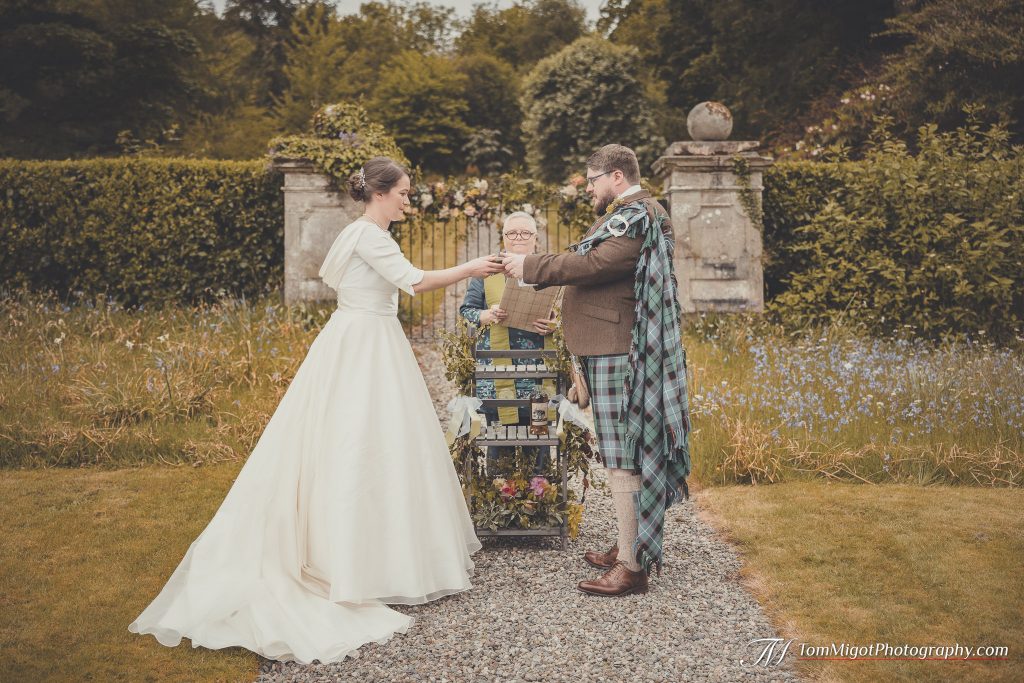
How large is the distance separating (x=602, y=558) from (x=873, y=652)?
1361 mm

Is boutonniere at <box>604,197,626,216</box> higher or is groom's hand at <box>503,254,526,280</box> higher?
boutonniere at <box>604,197,626,216</box>

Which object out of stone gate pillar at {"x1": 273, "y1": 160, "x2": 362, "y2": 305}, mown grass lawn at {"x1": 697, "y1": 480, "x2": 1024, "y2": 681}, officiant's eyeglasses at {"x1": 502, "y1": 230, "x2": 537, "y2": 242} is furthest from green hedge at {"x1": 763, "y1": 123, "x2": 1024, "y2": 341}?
officiant's eyeglasses at {"x1": 502, "y1": 230, "x2": 537, "y2": 242}

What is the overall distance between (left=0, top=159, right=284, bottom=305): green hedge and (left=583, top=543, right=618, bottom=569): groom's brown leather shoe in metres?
6.75

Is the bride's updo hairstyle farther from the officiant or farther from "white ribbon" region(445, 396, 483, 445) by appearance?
"white ribbon" region(445, 396, 483, 445)

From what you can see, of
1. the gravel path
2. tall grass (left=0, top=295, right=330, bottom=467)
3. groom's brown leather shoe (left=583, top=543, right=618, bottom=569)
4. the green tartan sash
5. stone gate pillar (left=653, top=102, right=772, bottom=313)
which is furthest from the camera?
stone gate pillar (left=653, top=102, right=772, bottom=313)

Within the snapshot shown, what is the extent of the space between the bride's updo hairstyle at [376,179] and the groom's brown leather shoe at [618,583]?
2115mm

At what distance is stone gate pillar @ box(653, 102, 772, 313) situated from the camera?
8.88 meters

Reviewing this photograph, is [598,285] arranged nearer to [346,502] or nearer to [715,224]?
[346,502]

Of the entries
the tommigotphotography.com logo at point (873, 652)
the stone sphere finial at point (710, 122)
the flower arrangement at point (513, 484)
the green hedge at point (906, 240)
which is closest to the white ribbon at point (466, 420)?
the flower arrangement at point (513, 484)

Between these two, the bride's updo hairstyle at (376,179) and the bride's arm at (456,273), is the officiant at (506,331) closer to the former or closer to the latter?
the bride's arm at (456,273)

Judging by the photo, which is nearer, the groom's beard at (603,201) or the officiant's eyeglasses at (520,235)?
the groom's beard at (603,201)

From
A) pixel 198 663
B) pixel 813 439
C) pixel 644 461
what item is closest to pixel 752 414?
pixel 813 439

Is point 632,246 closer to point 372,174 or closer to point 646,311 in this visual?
point 646,311

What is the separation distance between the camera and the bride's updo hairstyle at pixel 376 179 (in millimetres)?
3863
